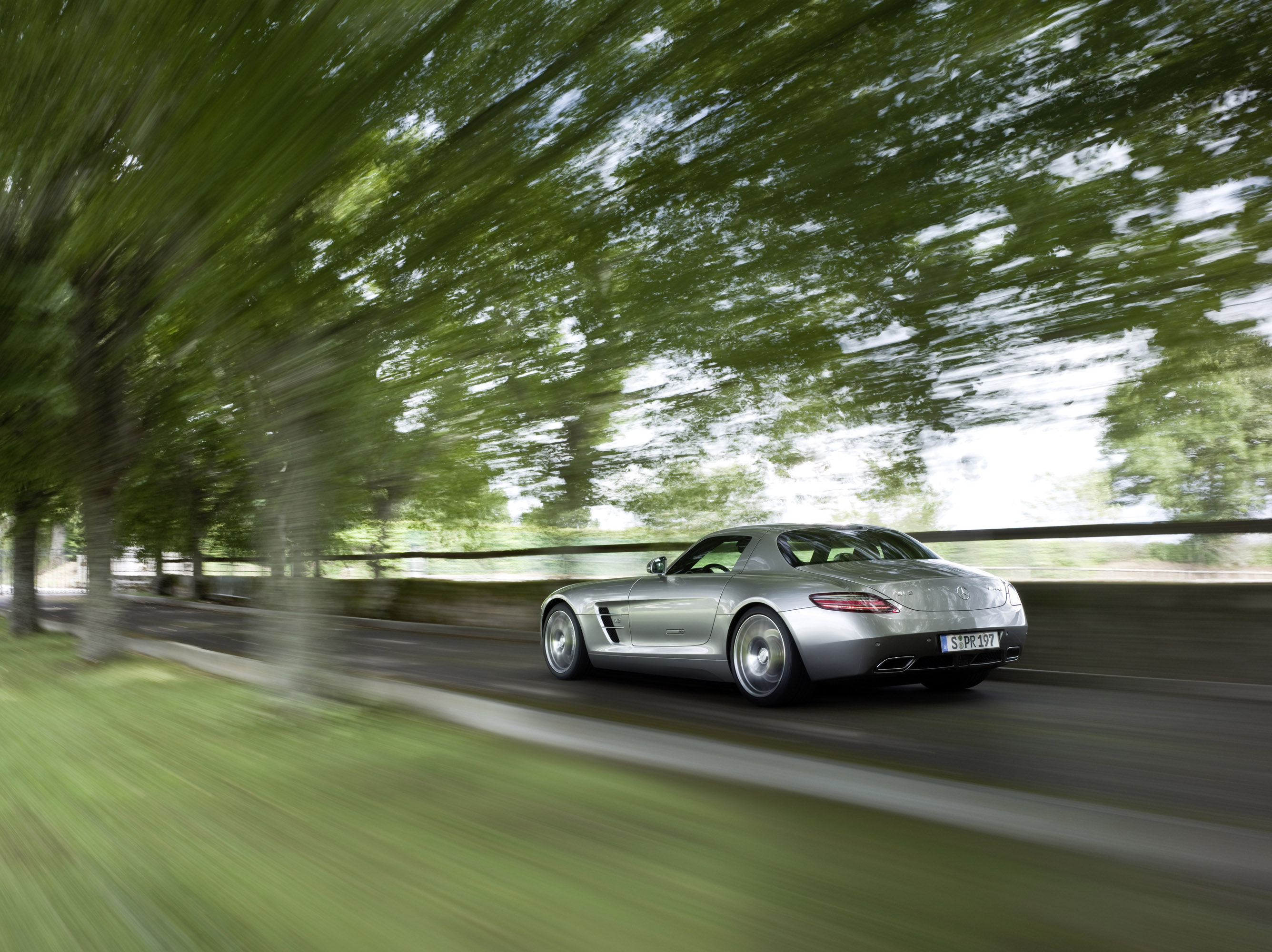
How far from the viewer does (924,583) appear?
6.81 metres

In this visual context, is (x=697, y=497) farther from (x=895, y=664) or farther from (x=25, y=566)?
(x=25, y=566)

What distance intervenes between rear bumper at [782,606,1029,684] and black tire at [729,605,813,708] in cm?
12

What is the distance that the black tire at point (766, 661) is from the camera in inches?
277

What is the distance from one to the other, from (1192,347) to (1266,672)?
15.5 ft

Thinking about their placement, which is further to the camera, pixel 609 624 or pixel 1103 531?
pixel 609 624

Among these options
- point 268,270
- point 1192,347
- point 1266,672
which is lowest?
point 1266,672

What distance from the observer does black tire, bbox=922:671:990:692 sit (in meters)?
8.02

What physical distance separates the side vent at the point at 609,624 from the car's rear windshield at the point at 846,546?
6.60 feet

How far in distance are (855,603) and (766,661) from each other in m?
1.00

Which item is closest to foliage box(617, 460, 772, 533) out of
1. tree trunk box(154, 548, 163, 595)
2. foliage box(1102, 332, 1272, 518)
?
foliage box(1102, 332, 1272, 518)

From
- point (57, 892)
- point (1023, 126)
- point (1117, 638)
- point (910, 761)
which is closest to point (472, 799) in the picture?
point (57, 892)

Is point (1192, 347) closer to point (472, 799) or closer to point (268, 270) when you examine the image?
point (472, 799)

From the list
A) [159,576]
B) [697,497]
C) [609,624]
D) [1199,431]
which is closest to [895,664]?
[1199,431]

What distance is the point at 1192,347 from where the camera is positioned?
4.15 meters
